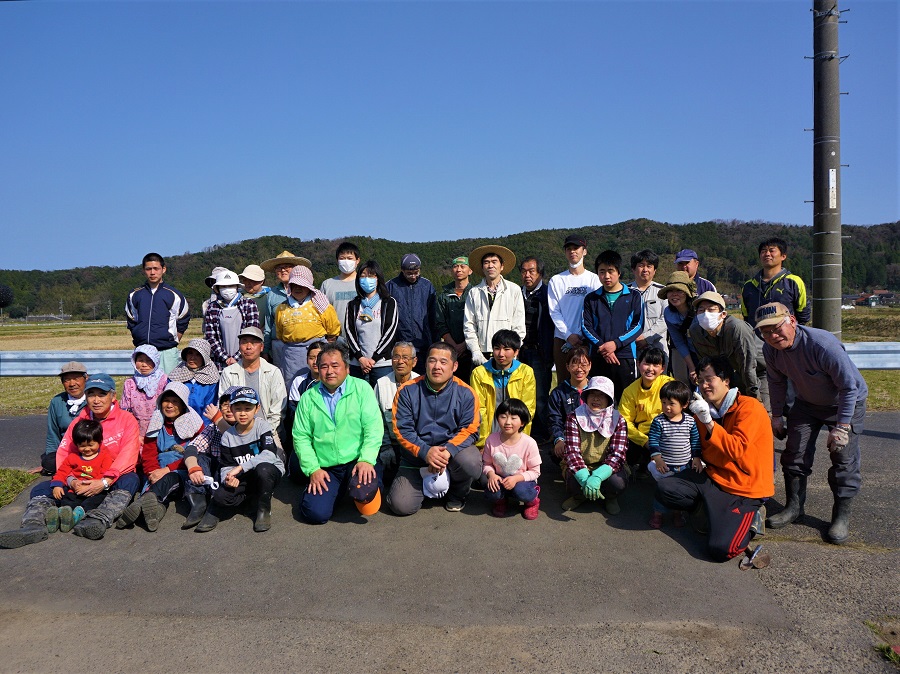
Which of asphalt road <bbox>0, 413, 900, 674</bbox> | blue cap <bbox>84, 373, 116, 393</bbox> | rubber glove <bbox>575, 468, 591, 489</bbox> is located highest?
blue cap <bbox>84, 373, 116, 393</bbox>

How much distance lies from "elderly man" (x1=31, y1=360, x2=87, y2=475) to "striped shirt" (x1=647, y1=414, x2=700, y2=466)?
508 centimetres

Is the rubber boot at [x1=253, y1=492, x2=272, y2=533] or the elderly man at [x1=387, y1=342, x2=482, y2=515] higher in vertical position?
the elderly man at [x1=387, y1=342, x2=482, y2=515]

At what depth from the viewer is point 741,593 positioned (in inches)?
143

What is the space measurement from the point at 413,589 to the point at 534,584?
74cm

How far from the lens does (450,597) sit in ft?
12.0

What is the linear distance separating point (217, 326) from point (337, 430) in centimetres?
222

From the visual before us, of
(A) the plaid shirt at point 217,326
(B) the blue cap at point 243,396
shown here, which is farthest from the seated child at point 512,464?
(A) the plaid shirt at point 217,326

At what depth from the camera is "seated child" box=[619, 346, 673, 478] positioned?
526 cm

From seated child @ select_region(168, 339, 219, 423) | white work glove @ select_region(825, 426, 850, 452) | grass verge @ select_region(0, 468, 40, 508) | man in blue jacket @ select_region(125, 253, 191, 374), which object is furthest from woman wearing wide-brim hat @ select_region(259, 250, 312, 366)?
white work glove @ select_region(825, 426, 850, 452)

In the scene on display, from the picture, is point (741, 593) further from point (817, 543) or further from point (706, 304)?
point (706, 304)

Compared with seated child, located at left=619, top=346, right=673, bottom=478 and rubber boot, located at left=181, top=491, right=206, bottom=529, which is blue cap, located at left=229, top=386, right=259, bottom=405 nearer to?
rubber boot, located at left=181, top=491, right=206, bottom=529

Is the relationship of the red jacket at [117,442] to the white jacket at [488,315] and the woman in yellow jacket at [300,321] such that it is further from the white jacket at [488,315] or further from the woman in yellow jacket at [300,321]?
the white jacket at [488,315]

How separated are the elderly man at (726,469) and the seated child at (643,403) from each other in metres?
0.66

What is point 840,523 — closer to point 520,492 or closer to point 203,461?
point 520,492
